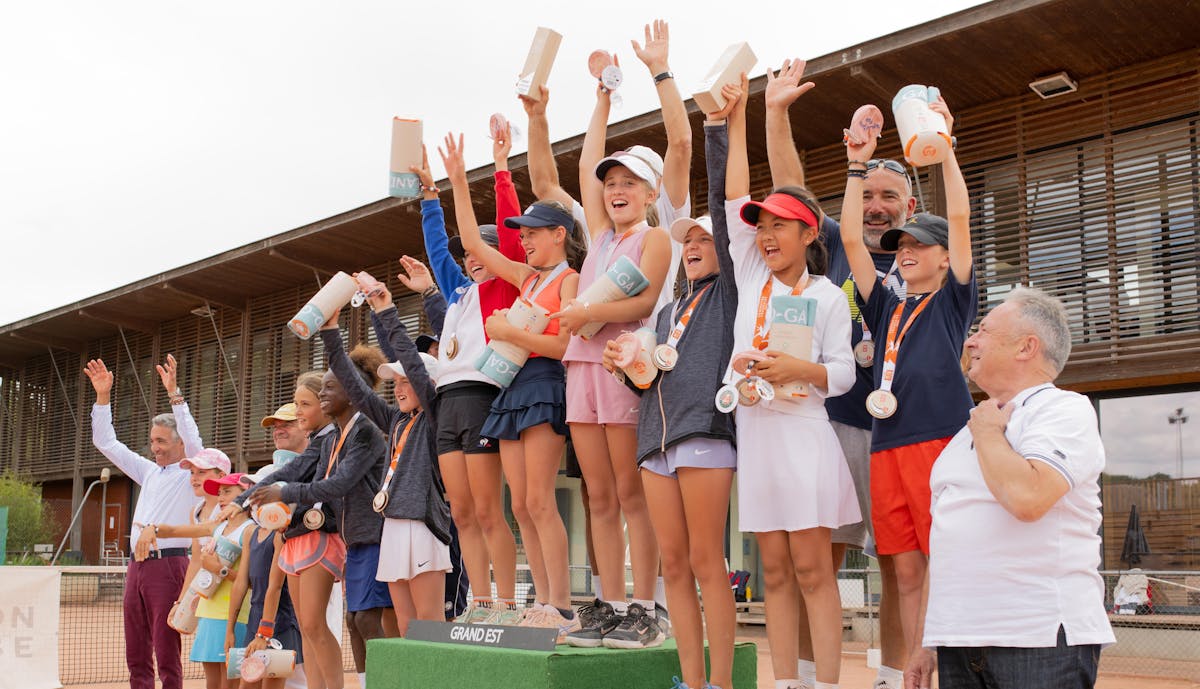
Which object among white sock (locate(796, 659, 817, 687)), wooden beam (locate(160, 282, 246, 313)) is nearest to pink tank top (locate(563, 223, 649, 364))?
white sock (locate(796, 659, 817, 687))

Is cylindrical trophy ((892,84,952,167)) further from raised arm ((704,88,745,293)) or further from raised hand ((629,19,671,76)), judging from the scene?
raised hand ((629,19,671,76))

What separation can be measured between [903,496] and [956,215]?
974mm

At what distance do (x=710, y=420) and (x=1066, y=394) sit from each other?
138 centimetres

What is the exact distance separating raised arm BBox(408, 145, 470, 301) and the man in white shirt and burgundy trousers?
297 centimetres

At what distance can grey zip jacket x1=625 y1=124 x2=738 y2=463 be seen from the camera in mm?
4062

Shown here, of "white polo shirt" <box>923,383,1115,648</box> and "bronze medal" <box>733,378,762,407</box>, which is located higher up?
"bronze medal" <box>733,378,762,407</box>

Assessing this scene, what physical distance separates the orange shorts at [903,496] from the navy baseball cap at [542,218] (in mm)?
1894

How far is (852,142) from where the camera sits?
410 cm

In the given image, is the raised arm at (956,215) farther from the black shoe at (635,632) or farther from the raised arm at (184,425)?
the raised arm at (184,425)

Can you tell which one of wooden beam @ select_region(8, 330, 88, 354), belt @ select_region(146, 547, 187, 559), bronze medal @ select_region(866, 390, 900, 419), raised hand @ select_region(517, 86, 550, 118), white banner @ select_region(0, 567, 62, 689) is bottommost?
white banner @ select_region(0, 567, 62, 689)

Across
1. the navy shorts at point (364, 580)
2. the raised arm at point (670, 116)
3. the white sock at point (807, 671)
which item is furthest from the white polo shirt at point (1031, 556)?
the navy shorts at point (364, 580)

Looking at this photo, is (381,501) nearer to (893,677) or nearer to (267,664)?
(267,664)

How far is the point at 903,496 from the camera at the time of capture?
380 cm

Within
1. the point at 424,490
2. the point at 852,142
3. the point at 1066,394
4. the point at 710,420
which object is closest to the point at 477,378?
the point at 424,490
